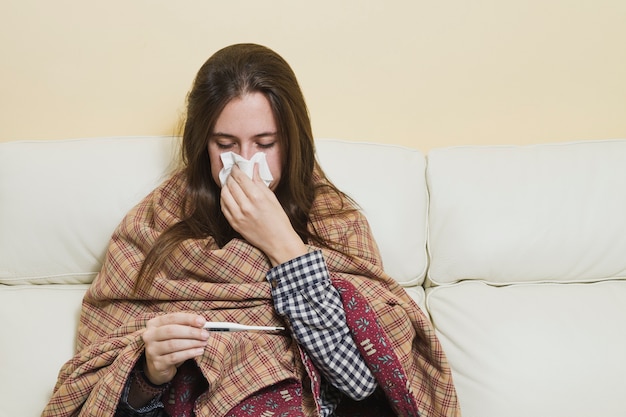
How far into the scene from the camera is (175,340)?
1071mm

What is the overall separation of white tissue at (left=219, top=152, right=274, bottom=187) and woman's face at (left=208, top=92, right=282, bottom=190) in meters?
0.01

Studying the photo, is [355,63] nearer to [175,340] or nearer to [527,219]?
[527,219]

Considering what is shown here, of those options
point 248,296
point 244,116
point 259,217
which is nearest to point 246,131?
point 244,116

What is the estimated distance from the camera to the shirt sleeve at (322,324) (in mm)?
1159

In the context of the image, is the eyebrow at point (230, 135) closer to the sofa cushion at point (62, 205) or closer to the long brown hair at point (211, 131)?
the long brown hair at point (211, 131)

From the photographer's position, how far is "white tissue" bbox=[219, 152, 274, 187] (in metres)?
1.27

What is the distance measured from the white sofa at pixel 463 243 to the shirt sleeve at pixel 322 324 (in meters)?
0.34

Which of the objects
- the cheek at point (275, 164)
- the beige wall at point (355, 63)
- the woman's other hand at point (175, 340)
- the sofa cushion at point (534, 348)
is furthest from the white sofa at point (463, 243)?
the woman's other hand at point (175, 340)

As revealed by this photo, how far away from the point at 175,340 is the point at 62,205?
2.02ft

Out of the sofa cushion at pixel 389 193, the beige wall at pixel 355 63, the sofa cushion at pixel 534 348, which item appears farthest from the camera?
the beige wall at pixel 355 63

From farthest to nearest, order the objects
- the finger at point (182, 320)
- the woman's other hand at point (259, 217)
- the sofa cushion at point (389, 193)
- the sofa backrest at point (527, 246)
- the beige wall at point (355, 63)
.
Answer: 1. the beige wall at point (355, 63)
2. the sofa cushion at point (389, 193)
3. the sofa backrest at point (527, 246)
4. the woman's other hand at point (259, 217)
5. the finger at point (182, 320)

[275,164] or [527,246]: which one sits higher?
[275,164]

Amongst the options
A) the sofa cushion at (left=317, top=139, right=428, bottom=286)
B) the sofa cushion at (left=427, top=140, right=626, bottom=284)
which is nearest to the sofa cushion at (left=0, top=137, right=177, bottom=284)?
the sofa cushion at (left=317, top=139, right=428, bottom=286)

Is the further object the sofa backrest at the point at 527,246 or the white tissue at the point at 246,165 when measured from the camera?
the sofa backrest at the point at 527,246
